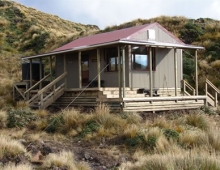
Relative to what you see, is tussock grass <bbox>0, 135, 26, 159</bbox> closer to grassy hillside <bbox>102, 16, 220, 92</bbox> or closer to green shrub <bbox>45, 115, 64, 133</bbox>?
green shrub <bbox>45, 115, 64, 133</bbox>

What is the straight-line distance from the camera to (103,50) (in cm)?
1841

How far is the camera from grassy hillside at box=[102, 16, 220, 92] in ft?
77.6

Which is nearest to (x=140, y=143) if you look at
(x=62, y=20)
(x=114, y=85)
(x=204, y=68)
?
(x=114, y=85)

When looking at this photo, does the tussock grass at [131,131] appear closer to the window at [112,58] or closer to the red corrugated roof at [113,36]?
the red corrugated roof at [113,36]

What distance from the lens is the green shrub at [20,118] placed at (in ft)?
45.6

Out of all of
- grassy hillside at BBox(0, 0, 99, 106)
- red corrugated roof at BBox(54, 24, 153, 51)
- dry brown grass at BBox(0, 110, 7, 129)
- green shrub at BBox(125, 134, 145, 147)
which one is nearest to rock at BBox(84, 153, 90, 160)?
green shrub at BBox(125, 134, 145, 147)

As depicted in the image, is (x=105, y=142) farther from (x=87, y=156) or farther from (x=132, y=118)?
(x=132, y=118)

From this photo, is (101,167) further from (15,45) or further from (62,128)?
(15,45)

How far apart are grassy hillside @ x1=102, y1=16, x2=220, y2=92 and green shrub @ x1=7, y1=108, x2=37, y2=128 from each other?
1133cm

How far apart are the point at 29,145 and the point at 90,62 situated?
9.87m

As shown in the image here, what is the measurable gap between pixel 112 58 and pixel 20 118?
5894 millimetres

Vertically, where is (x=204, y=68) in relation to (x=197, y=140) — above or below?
above

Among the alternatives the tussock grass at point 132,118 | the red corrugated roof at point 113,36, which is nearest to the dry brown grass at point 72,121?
the tussock grass at point 132,118

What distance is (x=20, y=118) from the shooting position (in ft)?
46.7
